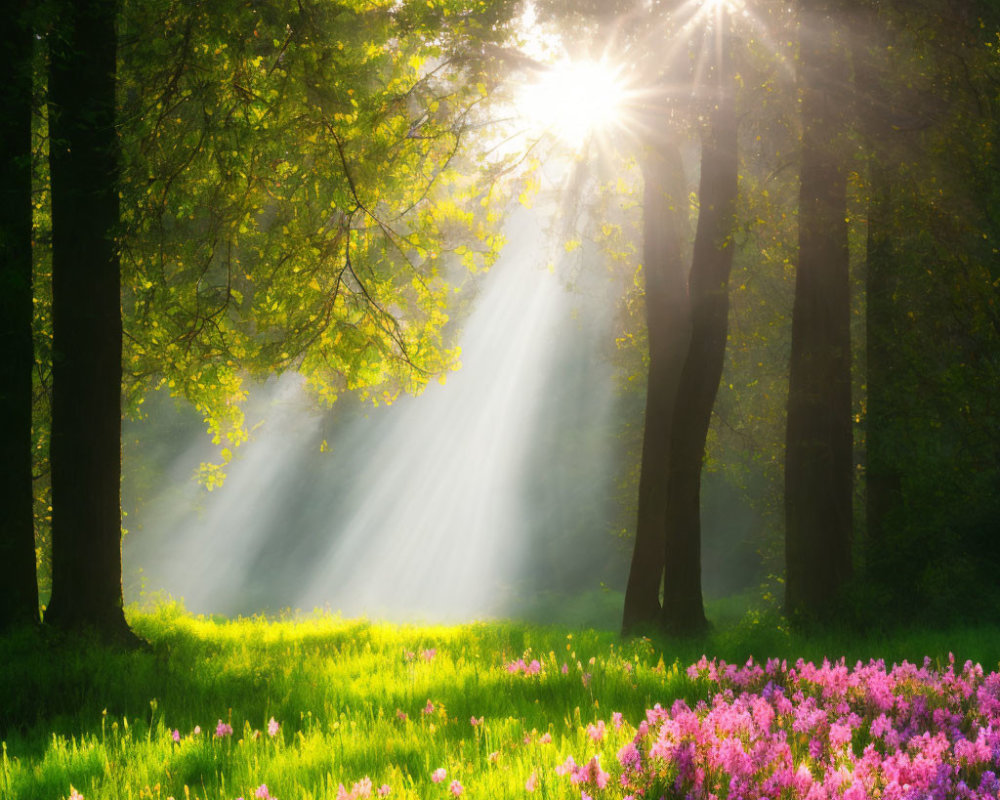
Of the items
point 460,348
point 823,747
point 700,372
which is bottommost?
Result: point 823,747

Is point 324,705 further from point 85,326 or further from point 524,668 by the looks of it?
point 85,326

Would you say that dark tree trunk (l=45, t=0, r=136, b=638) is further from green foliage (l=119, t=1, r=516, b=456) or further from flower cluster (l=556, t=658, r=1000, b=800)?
flower cluster (l=556, t=658, r=1000, b=800)

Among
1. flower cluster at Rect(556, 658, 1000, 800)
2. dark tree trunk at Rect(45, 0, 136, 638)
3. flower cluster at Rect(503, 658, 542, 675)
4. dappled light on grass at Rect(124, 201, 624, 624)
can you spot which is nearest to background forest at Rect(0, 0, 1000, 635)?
dark tree trunk at Rect(45, 0, 136, 638)

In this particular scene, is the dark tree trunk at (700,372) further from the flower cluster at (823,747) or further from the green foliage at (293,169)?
the flower cluster at (823,747)

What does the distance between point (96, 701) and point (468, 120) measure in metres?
8.49

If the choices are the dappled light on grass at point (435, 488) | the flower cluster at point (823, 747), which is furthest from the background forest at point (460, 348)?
the dappled light on grass at point (435, 488)

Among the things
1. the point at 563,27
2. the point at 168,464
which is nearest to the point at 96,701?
the point at 563,27

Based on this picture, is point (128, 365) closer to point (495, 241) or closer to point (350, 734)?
point (495, 241)

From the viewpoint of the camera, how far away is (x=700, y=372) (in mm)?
10406

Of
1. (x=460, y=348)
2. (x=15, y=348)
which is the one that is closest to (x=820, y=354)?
(x=460, y=348)

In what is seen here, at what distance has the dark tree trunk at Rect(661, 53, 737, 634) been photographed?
10.3m

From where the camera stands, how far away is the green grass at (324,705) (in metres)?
3.59

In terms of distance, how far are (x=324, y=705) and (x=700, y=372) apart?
22.4ft

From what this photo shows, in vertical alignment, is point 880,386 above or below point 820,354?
below
